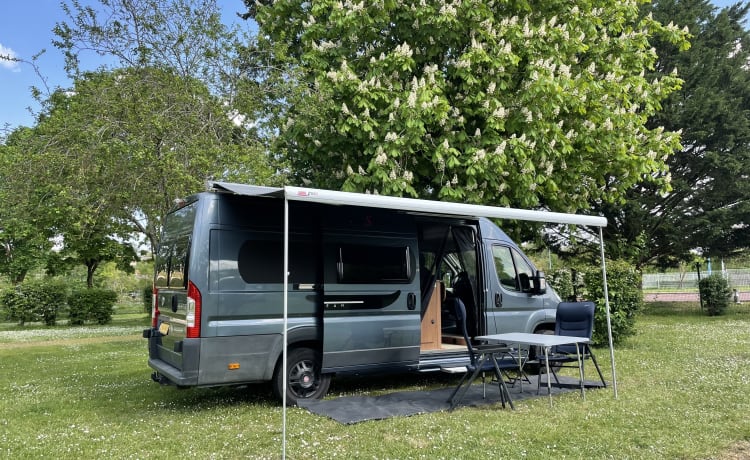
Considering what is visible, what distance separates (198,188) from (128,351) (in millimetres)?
4165

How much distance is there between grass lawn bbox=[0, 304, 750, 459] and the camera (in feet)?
15.4

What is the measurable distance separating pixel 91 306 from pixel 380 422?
18884mm

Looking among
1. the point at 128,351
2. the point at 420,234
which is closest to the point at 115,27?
the point at 128,351

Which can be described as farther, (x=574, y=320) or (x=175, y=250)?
(x=574, y=320)

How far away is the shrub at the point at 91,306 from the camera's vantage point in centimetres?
2089

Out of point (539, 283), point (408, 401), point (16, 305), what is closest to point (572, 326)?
point (539, 283)

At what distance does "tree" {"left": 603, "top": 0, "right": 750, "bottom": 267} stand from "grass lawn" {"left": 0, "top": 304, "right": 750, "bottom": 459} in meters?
11.5

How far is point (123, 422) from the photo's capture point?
573 cm

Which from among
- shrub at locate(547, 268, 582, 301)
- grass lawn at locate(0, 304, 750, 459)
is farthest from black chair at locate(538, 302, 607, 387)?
shrub at locate(547, 268, 582, 301)

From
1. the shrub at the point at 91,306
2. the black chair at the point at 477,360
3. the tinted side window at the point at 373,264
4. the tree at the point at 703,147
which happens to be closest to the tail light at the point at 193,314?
the tinted side window at the point at 373,264

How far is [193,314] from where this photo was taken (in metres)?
5.61

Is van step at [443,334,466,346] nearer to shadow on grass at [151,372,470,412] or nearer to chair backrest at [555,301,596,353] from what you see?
shadow on grass at [151,372,470,412]

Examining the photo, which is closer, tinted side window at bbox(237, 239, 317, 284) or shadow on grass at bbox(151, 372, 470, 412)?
tinted side window at bbox(237, 239, 317, 284)

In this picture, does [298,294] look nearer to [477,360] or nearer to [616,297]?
[477,360]
